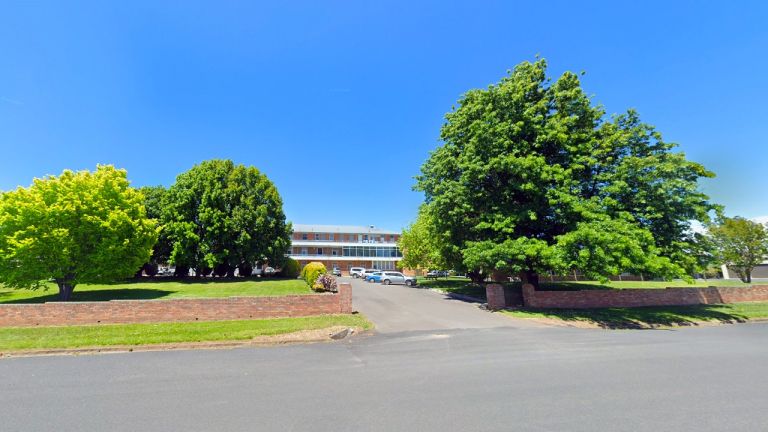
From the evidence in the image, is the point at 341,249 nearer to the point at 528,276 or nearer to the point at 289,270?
the point at 289,270

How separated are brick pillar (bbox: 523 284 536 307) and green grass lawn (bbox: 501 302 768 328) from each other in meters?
0.72

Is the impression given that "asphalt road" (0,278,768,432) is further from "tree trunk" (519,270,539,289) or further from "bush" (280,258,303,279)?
"bush" (280,258,303,279)

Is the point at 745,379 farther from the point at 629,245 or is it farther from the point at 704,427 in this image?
the point at 629,245

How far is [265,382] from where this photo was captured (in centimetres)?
652

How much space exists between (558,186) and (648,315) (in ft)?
24.6

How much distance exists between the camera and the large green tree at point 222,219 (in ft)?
94.5

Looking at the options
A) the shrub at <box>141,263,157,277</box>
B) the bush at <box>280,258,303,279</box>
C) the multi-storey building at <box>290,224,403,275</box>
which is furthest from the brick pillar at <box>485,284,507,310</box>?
the multi-storey building at <box>290,224,403,275</box>

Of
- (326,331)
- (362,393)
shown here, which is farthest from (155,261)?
(362,393)

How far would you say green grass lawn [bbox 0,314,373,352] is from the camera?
9.88 meters

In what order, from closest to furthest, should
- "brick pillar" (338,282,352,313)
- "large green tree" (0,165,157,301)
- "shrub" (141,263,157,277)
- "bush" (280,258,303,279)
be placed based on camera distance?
"brick pillar" (338,282,352,313) → "large green tree" (0,165,157,301) → "shrub" (141,263,157,277) → "bush" (280,258,303,279)

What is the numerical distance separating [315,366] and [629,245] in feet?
43.4

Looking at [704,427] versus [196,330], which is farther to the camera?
[196,330]

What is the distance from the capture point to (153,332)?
1115 centimetres

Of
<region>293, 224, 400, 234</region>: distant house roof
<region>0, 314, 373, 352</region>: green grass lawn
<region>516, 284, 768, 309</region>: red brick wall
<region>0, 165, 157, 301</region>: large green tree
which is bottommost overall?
<region>0, 314, 373, 352</region>: green grass lawn
